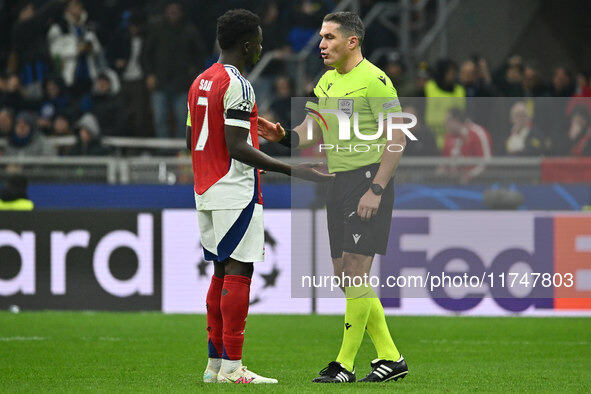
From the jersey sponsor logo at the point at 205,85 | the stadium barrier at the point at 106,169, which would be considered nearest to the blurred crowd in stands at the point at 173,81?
the stadium barrier at the point at 106,169

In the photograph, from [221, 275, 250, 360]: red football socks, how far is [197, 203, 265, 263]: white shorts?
142 mm

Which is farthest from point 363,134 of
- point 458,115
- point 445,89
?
point 445,89

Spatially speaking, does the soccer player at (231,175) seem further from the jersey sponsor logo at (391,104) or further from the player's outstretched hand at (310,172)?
the jersey sponsor logo at (391,104)

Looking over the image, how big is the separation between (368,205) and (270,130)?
816mm

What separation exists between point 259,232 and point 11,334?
4.81 meters

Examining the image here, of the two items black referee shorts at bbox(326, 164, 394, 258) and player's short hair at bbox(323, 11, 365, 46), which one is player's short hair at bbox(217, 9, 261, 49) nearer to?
player's short hair at bbox(323, 11, 365, 46)

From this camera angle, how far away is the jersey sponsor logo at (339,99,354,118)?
728cm

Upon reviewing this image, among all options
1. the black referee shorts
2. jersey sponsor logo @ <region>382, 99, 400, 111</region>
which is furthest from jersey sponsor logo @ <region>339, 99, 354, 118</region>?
the black referee shorts

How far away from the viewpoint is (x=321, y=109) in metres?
7.49

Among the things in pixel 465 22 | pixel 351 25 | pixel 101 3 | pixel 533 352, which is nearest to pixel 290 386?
pixel 351 25

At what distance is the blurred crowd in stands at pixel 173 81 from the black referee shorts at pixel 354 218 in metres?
5.44

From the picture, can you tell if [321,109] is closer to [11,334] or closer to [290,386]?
[290,386]

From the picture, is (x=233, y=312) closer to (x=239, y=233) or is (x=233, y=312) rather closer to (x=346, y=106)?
(x=239, y=233)

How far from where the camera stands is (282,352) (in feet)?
31.8
